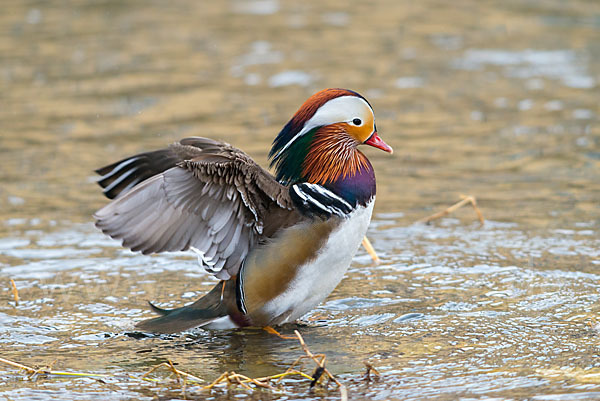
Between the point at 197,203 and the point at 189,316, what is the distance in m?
0.68

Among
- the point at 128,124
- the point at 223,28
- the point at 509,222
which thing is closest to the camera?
the point at 509,222

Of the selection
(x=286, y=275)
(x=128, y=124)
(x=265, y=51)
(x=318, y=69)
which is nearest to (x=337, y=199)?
(x=286, y=275)

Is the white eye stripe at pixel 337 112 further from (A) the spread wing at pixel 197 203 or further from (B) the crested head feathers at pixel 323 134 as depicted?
(A) the spread wing at pixel 197 203

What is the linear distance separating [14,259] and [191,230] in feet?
6.89

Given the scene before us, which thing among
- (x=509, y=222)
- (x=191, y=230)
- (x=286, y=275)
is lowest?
(x=509, y=222)

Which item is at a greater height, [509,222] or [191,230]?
[191,230]

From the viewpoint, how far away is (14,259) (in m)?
6.25

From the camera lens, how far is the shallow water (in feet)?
15.4

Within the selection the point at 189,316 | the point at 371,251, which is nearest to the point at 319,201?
the point at 189,316

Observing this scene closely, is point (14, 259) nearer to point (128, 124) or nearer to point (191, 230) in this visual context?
point (191, 230)

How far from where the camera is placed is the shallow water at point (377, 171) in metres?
4.70

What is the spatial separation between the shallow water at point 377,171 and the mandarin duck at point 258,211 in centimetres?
27

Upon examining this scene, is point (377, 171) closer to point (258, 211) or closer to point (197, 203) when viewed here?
point (258, 211)

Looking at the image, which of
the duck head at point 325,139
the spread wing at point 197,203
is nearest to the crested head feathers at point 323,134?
the duck head at point 325,139
